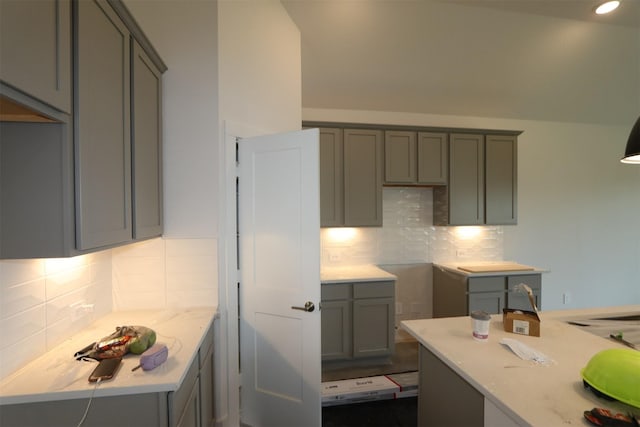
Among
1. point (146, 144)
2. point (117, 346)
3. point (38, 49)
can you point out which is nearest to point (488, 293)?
point (117, 346)

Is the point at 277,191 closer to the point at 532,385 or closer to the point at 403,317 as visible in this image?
the point at 532,385

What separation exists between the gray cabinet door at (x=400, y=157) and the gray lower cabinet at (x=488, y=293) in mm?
1219

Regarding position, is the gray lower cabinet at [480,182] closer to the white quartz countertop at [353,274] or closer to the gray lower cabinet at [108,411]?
the white quartz countertop at [353,274]

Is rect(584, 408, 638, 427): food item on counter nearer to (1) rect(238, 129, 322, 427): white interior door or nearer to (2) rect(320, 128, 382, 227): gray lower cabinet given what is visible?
(1) rect(238, 129, 322, 427): white interior door

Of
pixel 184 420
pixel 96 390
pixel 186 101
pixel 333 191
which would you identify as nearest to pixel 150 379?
pixel 96 390

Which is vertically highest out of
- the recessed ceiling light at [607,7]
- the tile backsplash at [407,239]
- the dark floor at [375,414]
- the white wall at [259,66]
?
the recessed ceiling light at [607,7]

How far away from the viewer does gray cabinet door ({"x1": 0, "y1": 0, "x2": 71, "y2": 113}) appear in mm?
742

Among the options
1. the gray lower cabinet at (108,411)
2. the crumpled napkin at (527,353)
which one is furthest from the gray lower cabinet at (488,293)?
the gray lower cabinet at (108,411)

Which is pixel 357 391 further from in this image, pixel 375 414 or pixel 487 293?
pixel 487 293

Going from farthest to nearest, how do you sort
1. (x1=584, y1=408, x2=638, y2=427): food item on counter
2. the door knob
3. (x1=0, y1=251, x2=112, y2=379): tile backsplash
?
the door knob, (x1=0, y1=251, x2=112, y2=379): tile backsplash, (x1=584, y1=408, x2=638, y2=427): food item on counter

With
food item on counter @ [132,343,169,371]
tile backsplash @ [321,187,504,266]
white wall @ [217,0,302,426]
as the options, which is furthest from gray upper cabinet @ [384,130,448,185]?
food item on counter @ [132,343,169,371]

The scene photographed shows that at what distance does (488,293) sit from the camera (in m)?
2.92

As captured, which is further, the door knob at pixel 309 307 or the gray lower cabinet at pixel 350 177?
the gray lower cabinet at pixel 350 177

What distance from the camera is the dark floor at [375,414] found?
6.69 feet
